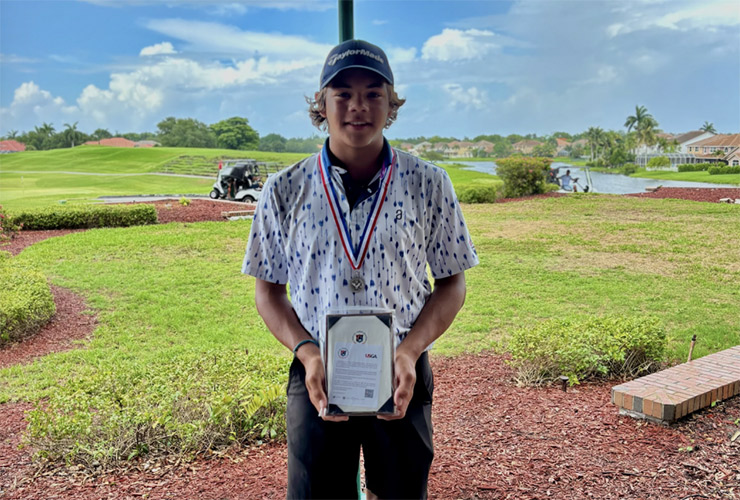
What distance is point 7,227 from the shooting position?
292 inches

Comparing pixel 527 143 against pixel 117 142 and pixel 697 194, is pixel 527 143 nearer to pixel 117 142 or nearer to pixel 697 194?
pixel 697 194

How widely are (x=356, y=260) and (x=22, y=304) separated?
363 cm

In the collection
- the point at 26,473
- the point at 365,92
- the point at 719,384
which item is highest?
the point at 365,92

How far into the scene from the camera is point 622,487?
6.98 feet

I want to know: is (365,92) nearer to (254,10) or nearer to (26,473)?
(26,473)

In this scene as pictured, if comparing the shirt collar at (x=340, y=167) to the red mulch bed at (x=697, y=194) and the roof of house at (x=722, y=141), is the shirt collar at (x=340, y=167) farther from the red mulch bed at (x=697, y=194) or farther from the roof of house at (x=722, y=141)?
the red mulch bed at (x=697, y=194)

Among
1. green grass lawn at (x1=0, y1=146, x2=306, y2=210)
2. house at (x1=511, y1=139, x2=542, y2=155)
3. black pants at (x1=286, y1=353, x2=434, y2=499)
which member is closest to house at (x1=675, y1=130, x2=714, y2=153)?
house at (x1=511, y1=139, x2=542, y2=155)

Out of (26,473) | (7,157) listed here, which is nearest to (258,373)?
(26,473)

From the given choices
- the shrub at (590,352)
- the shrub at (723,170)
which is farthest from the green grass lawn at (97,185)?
the shrub at (590,352)

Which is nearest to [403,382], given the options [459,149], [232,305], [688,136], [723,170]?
[232,305]

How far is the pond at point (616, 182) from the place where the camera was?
24.9ft

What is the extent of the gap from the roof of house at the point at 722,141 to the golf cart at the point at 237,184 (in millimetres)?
7318

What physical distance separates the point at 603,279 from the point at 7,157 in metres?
20.4

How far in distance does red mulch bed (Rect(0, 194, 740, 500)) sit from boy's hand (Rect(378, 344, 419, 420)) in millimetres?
1130
